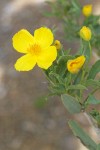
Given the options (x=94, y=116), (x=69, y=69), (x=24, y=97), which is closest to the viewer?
(x=69, y=69)

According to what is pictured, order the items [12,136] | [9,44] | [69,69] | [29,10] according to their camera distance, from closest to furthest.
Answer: [69,69]
[12,136]
[9,44]
[29,10]

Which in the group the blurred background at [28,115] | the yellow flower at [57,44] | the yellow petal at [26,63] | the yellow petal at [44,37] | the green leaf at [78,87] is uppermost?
the yellow petal at [44,37]

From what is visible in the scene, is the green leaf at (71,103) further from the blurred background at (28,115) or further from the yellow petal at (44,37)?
the blurred background at (28,115)

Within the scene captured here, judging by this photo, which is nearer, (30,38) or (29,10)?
(30,38)

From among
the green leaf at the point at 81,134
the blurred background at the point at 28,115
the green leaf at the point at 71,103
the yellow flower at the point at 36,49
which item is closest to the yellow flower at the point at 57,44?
the yellow flower at the point at 36,49

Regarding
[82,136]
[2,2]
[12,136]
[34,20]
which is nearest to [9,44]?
[34,20]

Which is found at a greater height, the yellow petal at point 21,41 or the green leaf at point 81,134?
the yellow petal at point 21,41

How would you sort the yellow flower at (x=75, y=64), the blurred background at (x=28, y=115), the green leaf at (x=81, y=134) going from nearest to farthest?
the yellow flower at (x=75, y=64)
the green leaf at (x=81, y=134)
the blurred background at (x=28, y=115)

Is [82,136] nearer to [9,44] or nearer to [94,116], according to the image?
[94,116]
